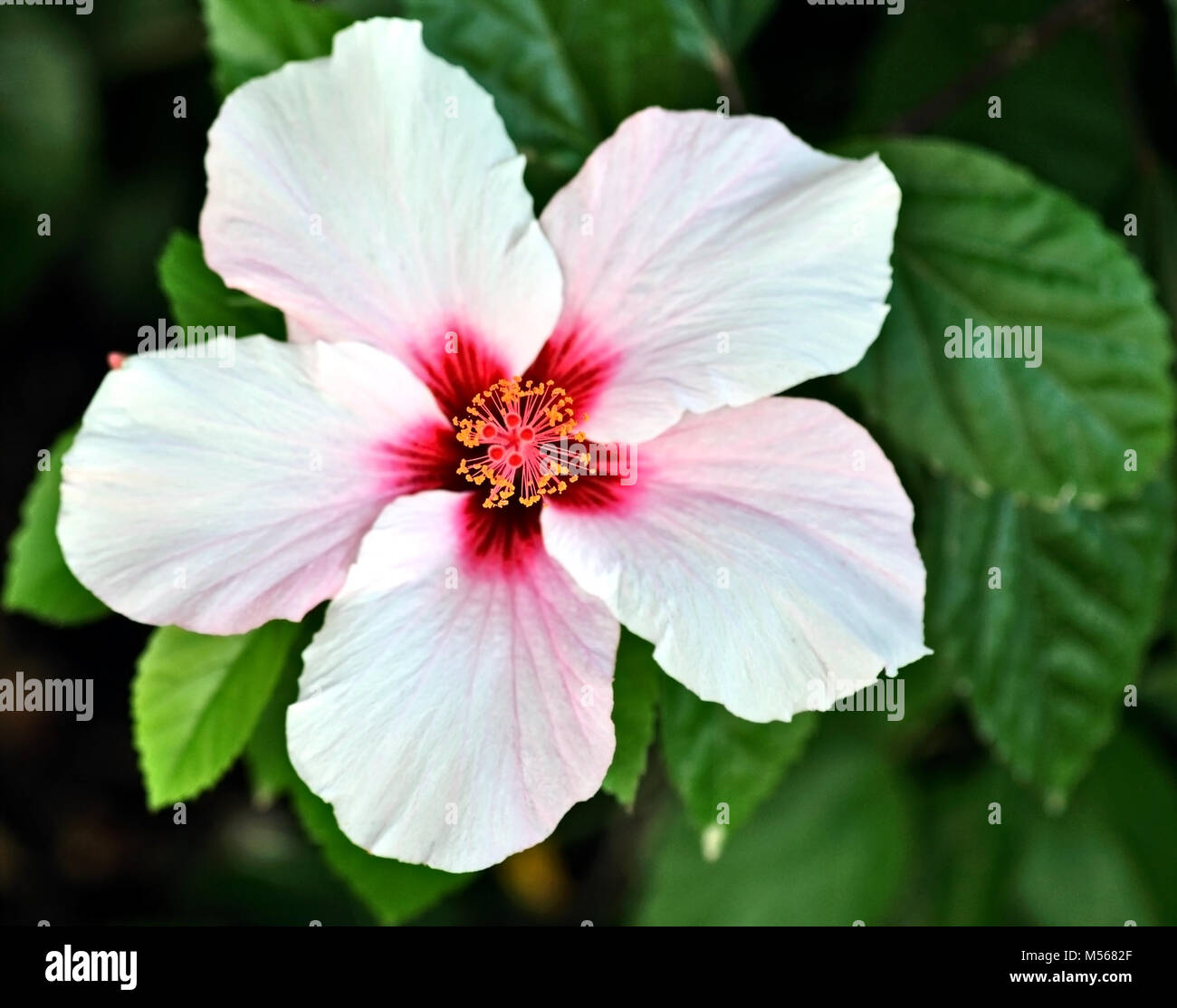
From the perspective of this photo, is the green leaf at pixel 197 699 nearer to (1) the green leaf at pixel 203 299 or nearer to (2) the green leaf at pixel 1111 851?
(1) the green leaf at pixel 203 299

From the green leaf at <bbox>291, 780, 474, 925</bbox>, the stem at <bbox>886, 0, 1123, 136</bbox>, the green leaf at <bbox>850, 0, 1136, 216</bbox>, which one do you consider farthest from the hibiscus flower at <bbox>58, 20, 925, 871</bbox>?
the green leaf at <bbox>850, 0, 1136, 216</bbox>

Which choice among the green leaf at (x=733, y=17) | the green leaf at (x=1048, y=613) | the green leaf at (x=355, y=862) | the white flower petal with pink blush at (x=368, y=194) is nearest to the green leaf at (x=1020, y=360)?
the green leaf at (x=1048, y=613)

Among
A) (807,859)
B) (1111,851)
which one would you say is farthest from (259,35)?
(1111,851)

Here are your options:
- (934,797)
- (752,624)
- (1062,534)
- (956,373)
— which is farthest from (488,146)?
(934,797)

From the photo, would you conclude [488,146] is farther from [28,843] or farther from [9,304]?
[28,843]

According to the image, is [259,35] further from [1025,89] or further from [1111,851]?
[1111,851]
